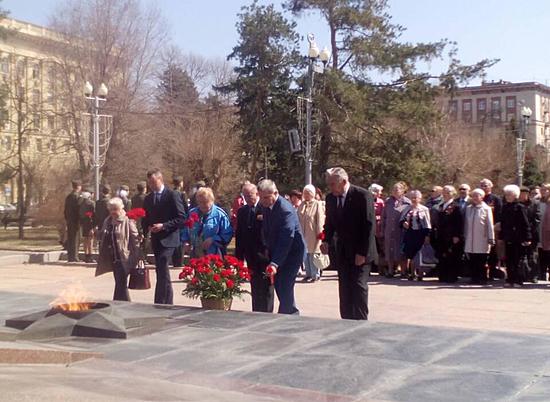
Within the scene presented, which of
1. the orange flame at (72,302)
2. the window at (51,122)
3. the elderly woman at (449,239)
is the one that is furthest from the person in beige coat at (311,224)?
the window at (51,122)

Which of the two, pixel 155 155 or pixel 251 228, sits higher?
pixel 155 155

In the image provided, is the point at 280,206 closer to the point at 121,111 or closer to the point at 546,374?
the point at 546,374

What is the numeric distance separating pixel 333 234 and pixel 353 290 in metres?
0.70

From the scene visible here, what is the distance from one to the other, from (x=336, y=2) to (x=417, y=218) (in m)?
15.8

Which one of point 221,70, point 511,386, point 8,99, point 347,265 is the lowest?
point 511,386

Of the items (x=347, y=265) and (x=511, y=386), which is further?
(x=347, y=265)

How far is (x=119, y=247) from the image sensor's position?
9.82 metres

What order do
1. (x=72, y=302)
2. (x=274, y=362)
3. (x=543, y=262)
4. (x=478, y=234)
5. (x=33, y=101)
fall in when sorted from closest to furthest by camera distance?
(x=274, y=362) < (x=72, y=302) < (x=478, y=234) < (x=543, y=262) < (x=33, y=101)

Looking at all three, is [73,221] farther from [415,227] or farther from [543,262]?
[543,262]

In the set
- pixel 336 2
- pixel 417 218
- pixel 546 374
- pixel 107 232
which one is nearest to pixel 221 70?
pixel 336 2

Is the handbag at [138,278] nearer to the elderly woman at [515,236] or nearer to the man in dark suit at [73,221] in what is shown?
the elderly woman at [515,236]

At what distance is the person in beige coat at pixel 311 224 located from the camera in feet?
45.7

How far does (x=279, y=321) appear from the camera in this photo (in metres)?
8.08

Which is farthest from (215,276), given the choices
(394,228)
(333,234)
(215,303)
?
(394,228)
